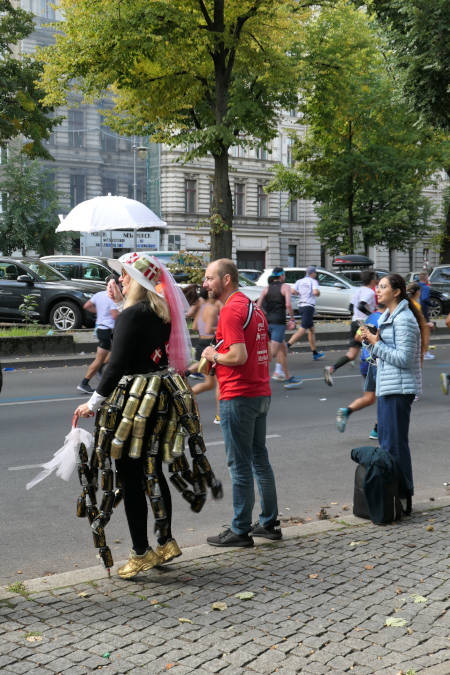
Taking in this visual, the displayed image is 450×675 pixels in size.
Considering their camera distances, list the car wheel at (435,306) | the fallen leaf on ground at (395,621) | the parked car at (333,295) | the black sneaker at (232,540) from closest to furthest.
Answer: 1. the fallen leaf on ground at (395,621)
2. the black sneaker at (232,540)
3. the parked car at (333,295)
4. the car wheel at (435,306)

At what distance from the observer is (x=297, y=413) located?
10945 mm

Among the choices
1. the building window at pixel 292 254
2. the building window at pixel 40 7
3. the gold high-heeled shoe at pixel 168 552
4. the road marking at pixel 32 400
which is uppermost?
the building window at pixel 40 7

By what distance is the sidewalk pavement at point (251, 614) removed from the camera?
3611mm

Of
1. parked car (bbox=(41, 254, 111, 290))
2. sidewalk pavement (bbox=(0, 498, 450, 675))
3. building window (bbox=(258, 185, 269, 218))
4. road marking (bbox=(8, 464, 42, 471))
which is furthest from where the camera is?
building window (bbox=(258, 185, 269, 218))

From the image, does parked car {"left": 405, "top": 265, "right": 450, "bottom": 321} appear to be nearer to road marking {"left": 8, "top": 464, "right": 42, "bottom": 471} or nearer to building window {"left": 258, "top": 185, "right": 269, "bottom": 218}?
road marking {"left": 8, "top": 464, "right": 42, "bottom": 471}

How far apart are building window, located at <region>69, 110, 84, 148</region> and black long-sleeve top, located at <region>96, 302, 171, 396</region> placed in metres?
53.6

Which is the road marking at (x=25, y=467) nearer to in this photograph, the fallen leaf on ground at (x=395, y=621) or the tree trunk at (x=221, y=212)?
the fallen leaf on ground at (x=395, y=621)

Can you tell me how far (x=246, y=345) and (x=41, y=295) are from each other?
50.0 ft

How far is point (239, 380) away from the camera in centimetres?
516

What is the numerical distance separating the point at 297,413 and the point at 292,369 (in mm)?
5222

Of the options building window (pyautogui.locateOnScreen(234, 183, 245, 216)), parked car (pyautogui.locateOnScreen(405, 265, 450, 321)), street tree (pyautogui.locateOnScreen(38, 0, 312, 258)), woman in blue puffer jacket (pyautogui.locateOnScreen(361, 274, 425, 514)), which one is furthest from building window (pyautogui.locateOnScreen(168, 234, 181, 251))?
A: woman in blue puffer jacket (pyautogui.locateOnScreen(361, 274, 425, 514))

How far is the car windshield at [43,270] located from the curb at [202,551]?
15353 mm

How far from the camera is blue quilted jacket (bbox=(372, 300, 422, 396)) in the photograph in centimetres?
603

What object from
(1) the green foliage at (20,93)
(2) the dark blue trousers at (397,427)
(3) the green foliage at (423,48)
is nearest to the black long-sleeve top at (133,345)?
(2) the dark blue trousers at (397,427)
